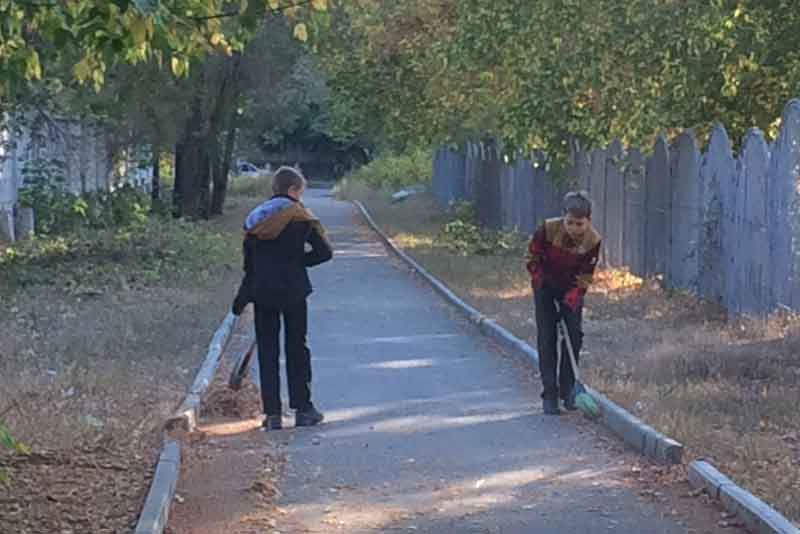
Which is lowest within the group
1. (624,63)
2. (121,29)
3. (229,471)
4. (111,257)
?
(229,471)

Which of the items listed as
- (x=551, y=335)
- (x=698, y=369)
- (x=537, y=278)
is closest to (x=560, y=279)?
(x=537, y=278)

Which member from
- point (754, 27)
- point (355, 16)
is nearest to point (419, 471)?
point (754, 27)

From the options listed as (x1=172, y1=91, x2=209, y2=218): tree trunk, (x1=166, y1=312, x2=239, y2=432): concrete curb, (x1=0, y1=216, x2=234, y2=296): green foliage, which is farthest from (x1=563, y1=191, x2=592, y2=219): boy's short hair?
(x1=172, y1=91, x2=209, y2=218): tree trunk

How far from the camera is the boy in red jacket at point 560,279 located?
1079 centimetres

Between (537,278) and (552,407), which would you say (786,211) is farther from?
(552,407)

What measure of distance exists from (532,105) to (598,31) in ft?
5.80

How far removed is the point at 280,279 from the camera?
10.4 meters

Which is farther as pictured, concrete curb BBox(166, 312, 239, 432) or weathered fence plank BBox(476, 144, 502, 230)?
weathered fence plank BBox(476, 144, 502, 230)

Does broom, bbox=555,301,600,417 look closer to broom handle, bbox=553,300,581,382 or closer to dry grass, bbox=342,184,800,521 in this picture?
broom handle, bbox=553,300,581,382

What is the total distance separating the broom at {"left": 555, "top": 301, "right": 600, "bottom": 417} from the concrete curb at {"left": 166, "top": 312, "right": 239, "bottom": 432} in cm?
277

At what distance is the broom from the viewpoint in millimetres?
10602

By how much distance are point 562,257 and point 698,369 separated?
2.09 meters

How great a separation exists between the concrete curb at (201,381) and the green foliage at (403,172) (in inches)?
2095

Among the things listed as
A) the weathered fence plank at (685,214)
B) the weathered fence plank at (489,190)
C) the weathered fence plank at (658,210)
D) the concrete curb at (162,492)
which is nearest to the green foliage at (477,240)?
the weathered fence plank at (489,190)
